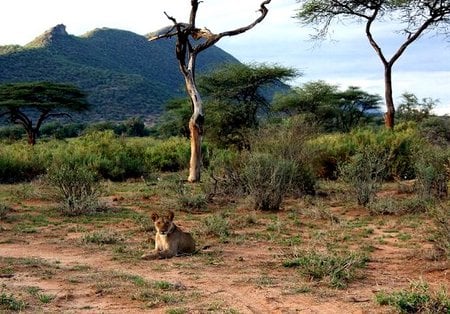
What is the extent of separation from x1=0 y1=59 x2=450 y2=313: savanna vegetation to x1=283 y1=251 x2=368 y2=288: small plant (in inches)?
0.7

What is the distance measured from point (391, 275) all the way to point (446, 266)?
68 centimetres

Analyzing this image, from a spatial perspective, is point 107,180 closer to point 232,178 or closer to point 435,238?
point 232,178

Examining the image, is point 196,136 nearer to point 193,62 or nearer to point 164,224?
point 193,62

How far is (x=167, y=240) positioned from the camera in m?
7.84

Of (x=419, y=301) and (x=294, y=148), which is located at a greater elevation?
(x=294, y=148)

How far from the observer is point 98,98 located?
54.4 metres

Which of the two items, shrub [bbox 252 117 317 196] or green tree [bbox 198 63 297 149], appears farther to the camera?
green tree [bbox 198 63 297 149]

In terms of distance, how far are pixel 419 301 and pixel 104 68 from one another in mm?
62153

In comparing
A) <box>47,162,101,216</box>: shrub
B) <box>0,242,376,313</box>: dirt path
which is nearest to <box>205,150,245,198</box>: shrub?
<box>47,162,101,216</box>: shrub

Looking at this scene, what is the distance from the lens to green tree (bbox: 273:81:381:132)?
34.5 m

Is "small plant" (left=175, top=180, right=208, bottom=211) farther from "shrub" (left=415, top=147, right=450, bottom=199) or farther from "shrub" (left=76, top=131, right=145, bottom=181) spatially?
"shrub" (left=76, top=131, right=145, bottom=181)

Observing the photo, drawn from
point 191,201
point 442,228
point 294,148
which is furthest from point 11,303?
point 294,148

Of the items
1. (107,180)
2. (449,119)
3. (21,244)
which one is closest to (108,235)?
(21,244)

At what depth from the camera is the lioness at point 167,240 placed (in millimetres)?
7723
